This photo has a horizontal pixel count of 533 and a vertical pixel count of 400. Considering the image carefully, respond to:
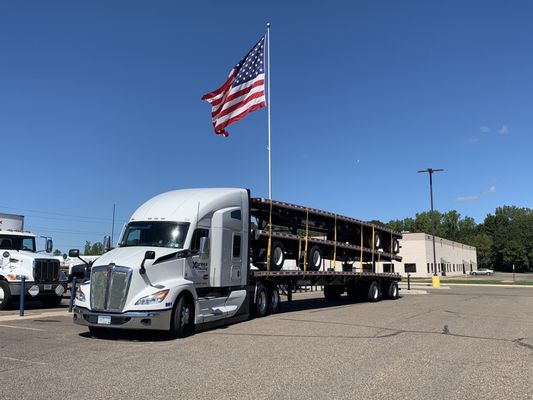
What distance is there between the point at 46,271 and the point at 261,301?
7.47m

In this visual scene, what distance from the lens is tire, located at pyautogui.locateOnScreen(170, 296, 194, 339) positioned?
1051 centimetres

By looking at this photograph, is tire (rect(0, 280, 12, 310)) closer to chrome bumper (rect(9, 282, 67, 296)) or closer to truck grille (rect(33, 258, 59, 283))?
chrome bumper (rect(9, 282, 67, 296))

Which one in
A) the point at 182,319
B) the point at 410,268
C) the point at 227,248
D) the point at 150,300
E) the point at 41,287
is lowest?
the point at 182,319

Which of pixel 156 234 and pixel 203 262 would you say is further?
pixel 203 262

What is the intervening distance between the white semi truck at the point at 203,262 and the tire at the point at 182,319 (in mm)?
21

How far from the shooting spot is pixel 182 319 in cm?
1082

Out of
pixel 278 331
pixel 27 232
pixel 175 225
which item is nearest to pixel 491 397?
pixel 278 331

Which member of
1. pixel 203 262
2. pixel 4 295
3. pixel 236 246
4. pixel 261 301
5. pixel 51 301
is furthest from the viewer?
pixel 51 301

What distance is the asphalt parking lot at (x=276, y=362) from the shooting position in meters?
6.14

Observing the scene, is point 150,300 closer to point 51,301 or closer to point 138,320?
point 138,320

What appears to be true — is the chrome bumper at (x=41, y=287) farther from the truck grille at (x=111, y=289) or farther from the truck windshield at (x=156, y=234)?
the truck grille at (x=111, y=289)

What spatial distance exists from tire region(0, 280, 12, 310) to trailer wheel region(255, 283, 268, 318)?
26.3ft

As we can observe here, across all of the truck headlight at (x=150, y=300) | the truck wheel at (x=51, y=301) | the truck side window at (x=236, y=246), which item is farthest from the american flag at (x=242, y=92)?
the truck headlight at (x=150, y=300)

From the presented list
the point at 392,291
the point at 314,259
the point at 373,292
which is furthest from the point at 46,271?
the point at 392,291
